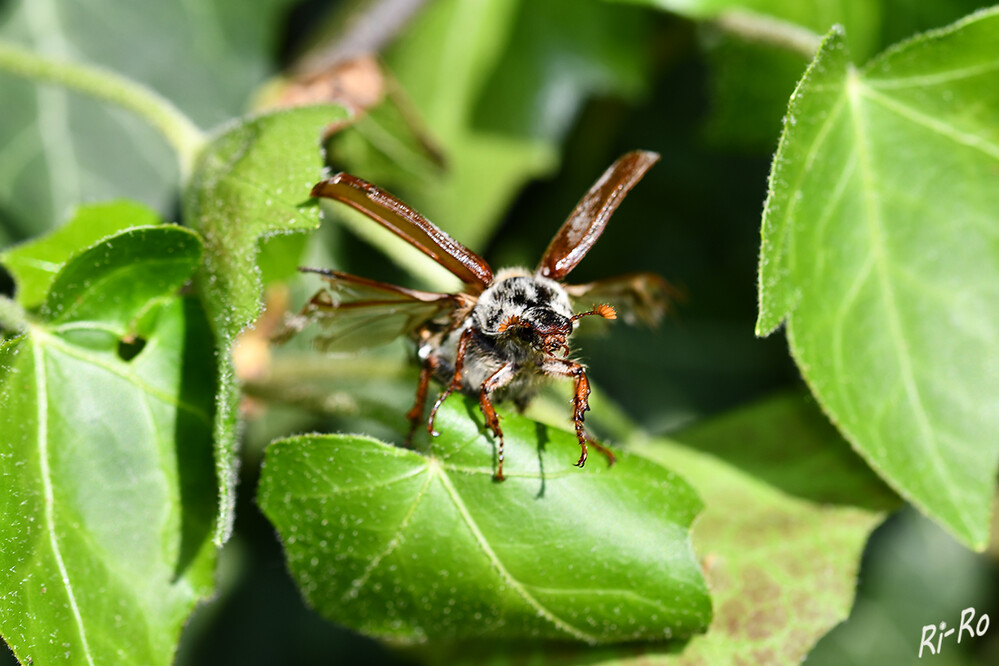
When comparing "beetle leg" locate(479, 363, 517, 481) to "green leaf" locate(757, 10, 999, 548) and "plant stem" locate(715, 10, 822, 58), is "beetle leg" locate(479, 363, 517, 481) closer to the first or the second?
"green leaf" locate(757, 10, 999, 548)

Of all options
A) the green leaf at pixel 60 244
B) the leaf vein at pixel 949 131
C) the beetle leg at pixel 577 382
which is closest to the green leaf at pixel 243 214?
the green leaf at pixel 60 244

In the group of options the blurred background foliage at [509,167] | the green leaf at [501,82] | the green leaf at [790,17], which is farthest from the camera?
the green leaf at [501,82]

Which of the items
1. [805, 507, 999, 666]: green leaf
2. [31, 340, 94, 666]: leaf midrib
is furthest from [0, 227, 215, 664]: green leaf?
[805, 507, 999, 666]: green leaf

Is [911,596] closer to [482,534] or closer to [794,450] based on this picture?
[794,450]

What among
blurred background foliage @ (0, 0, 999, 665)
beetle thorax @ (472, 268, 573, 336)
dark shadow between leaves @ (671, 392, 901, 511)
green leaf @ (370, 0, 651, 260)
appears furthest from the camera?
green leaf @ (370, 0, 651, 260)

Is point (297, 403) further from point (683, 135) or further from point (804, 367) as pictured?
point (683, 135)

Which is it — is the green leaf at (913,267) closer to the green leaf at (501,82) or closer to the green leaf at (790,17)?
the green leaf at (790,17)

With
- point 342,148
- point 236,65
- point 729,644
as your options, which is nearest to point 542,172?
point 342,148
